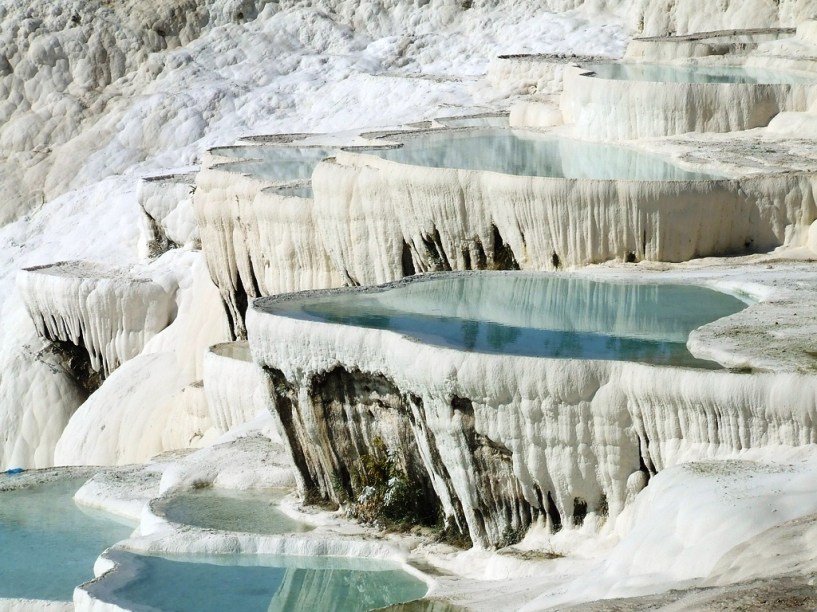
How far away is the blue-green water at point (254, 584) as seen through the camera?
28.5 feet

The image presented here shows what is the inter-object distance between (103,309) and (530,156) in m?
7.33

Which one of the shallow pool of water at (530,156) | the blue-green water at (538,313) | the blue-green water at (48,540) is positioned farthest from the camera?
the shallow pool of water at (530,156)

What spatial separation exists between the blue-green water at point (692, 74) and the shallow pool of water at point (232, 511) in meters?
8.57

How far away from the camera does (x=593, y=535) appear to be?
855 cm

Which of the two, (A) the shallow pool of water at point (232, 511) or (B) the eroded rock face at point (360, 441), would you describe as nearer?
(B) the eroded rock face at point (360, 441)

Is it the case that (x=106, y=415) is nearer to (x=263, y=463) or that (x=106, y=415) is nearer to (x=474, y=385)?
(x=263, y=463)

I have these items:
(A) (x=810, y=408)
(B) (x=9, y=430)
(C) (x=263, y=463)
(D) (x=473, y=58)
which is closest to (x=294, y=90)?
(D) (x=473, y=58)

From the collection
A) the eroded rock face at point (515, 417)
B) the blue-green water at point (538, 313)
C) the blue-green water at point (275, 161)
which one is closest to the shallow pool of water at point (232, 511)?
the eroded rock face at point (515, 417)

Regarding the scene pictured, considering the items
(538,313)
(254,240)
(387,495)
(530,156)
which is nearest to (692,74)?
(530,156)

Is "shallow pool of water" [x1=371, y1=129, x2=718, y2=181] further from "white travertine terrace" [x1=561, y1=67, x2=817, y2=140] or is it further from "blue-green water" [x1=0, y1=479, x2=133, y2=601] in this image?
"blue-green water" [x1=0, y1=479, x2=133, y2=601]

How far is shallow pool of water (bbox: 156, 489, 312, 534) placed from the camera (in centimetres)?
1027

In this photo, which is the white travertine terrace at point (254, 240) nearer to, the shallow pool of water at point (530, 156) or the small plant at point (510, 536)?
the shallow pool of water at point (530, 156)

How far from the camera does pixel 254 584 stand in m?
9.05

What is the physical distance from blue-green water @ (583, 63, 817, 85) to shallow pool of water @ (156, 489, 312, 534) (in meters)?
8.57
